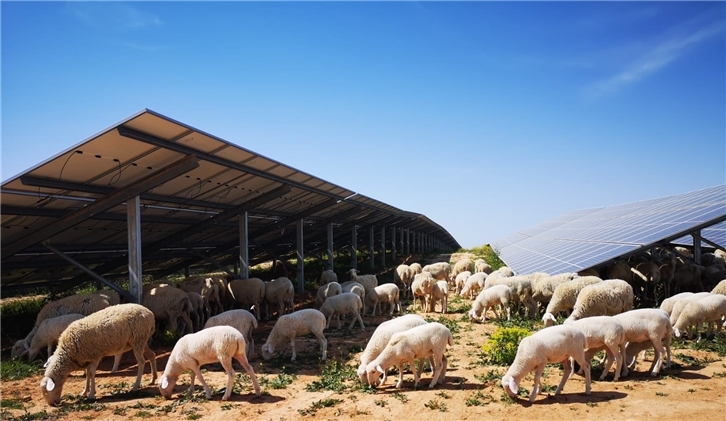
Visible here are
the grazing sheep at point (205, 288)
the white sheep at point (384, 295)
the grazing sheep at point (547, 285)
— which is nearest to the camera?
the grazing sheep at point (547, 285)

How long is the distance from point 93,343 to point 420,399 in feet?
19.6

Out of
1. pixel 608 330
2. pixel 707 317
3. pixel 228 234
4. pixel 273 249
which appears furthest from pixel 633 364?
pixel 273 249

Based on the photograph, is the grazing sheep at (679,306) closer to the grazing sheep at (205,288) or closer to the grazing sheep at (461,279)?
the grazing sheep at (461,279)

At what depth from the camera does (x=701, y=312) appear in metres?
10.7

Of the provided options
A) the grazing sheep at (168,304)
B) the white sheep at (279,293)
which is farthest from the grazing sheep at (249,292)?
the grazing sheep at (168,304)

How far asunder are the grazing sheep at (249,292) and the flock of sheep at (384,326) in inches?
1.5

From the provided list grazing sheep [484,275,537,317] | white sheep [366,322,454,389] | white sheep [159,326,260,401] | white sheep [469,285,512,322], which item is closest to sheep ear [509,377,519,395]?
white sheep [366,322,454,389]

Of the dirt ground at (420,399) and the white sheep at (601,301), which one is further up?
the white sheep at (601,301)

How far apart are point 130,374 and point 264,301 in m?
8.34

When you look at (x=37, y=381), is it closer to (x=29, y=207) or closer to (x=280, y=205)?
(x=29, y=207)

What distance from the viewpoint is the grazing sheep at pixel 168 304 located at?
14039 mm

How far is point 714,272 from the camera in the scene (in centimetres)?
1752

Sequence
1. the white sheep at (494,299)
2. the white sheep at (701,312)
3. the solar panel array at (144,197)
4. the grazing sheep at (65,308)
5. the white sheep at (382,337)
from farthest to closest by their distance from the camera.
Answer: the white sheep at (494,299) → the grazing sheep at (65,308) → the white sheep at (701,312) → the solar panel array at (144,197) → the white sheep at (382,337)

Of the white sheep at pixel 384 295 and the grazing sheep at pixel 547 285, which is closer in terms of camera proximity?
the grazing sheep at pixel 547 285
